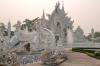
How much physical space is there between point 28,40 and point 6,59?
15836 mm

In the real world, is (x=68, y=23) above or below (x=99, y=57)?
above

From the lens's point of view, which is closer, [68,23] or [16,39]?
[16,39]

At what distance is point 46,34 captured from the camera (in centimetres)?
3012

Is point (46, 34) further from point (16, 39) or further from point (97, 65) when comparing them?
point (97, 65)

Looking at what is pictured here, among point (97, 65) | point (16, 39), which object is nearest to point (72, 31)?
point (16, 39)

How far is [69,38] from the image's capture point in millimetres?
41688

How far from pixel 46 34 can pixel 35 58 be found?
20.7 feet

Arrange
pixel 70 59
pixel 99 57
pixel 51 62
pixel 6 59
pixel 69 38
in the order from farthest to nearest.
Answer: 1. pixel 69 38
2. pixel 99 57
3. pixel 70 59
4. pixel 51 62
5. pixel 6 59

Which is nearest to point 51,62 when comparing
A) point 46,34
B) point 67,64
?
point 67,64

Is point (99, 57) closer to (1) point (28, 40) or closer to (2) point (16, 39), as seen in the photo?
(1) point (28, 40)

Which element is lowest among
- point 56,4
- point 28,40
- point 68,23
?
point 28,40

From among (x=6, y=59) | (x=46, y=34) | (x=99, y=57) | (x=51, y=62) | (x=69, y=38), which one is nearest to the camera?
(x=6, y=59)

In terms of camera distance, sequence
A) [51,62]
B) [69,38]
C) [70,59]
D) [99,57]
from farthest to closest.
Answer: [69,38], [99,57], [70,59], [51,62]

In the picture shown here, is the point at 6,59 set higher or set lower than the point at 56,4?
lower
